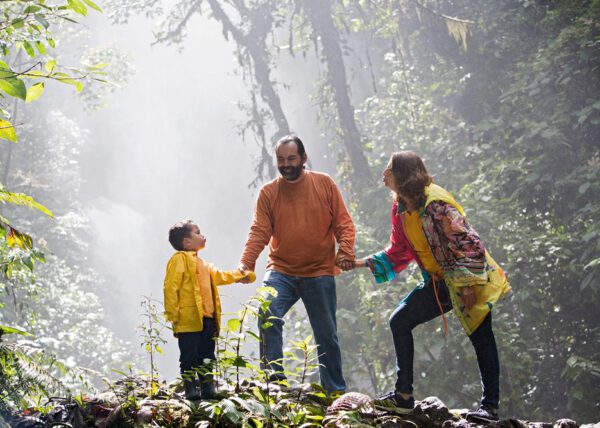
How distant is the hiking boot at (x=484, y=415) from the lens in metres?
4.09

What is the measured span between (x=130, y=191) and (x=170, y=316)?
57.1 meters

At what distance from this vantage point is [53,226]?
2595 cm

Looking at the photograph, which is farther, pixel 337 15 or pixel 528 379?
pixel 337 15

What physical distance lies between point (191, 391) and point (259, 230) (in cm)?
140

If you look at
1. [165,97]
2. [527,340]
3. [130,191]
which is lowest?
[527,340]

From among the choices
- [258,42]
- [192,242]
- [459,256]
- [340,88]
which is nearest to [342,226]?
[192,242]

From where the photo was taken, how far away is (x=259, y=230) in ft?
17.5

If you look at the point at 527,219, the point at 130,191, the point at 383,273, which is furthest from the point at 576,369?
the point at 130,191

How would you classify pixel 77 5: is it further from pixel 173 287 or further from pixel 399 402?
pixel 399 402

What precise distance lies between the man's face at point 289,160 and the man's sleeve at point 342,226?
320 millimetres

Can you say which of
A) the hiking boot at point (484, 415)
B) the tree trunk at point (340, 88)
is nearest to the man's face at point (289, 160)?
the hiking boot at point (484, 415)

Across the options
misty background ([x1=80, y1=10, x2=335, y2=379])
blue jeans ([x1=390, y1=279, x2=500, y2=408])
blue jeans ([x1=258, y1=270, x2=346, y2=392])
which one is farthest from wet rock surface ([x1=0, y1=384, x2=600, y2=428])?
misty background ([x1=80, y1=10, x2=335, y2=379])

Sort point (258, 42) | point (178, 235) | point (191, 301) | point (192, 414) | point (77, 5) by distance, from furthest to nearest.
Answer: point (258, 42) → point (178, 235) → point (191, 301) → point (192, 414) → point (77, 5)

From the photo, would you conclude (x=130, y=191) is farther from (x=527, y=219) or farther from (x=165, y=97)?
(x=527, y=219)
